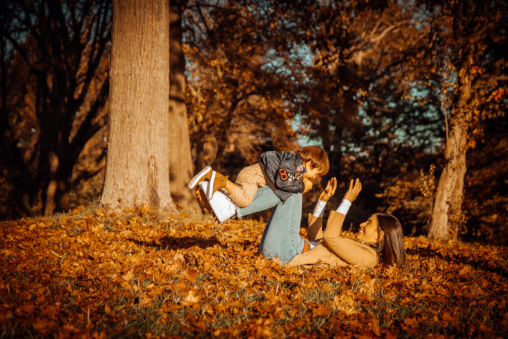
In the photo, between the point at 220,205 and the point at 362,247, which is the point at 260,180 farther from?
the point at 362,247

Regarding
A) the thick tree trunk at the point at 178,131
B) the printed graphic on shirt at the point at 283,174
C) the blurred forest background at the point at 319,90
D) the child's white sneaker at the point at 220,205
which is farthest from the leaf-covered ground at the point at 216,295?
the blurred forest background at the point at 319,90

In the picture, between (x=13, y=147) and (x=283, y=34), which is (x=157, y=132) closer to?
(x=283, y=34)

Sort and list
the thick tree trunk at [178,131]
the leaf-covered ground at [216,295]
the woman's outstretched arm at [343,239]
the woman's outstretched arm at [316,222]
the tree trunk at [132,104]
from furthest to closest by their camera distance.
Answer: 1. the thick tree trunk at [178,131]
2. the tree trunk at [132,104]
3. the woman's outstretched arm at [316,222]
4. the woman's outstretched arm at [343,239]
5. the leaf-covered ground at [216,295]

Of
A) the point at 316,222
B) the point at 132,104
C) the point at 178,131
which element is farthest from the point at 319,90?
the point at 316,222

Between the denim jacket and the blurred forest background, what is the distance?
651 centimetres

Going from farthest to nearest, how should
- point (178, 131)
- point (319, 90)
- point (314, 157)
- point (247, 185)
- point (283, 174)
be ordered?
point (319, 90) < point (178, 131) < point (314, 157) < point (247, 185) < point (283, 174)

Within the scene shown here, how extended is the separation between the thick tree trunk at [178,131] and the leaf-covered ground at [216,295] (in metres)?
3.37

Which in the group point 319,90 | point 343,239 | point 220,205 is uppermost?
point 319,90

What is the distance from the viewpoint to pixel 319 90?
12.2 metres

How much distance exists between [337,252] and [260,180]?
1.09 metres

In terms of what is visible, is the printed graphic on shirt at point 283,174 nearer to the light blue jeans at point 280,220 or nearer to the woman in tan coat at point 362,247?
the light blue jeans at point 280,220

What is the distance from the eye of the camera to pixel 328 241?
10.3 feet

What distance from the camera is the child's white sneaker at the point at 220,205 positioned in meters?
3.26

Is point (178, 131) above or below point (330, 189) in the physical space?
above
